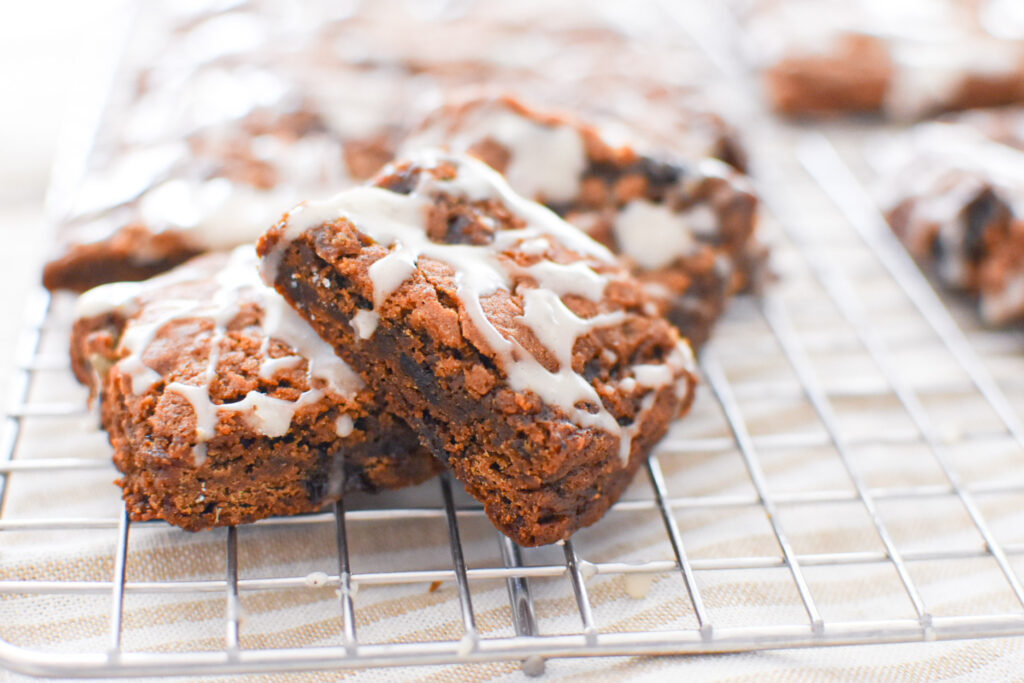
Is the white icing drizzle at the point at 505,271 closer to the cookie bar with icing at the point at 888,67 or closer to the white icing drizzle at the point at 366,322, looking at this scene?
the white icing drizzle at the point at 366,322

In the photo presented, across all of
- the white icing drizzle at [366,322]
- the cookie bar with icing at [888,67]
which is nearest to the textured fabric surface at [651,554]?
the white icing drizzle at [366,322]

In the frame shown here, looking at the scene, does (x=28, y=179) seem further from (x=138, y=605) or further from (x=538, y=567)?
(x=538, y=567)

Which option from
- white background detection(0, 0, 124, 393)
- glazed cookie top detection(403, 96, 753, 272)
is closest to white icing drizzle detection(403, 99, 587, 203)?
glazed cookie top detection(403, 96, 753, 272)

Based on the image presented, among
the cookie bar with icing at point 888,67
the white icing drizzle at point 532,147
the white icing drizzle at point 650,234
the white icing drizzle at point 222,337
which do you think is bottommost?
the cookie bar with icing at point 888,67

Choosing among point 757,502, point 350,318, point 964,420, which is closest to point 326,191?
point 350,318

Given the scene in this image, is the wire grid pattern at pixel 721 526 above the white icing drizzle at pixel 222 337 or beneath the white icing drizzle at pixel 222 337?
beneath

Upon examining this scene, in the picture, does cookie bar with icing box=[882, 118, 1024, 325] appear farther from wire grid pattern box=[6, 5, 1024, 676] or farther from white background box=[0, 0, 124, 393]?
white background box=[0, 0, 124, 393]

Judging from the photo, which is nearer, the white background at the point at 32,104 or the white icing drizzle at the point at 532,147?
the white icing drizzle at the point at 532,147
